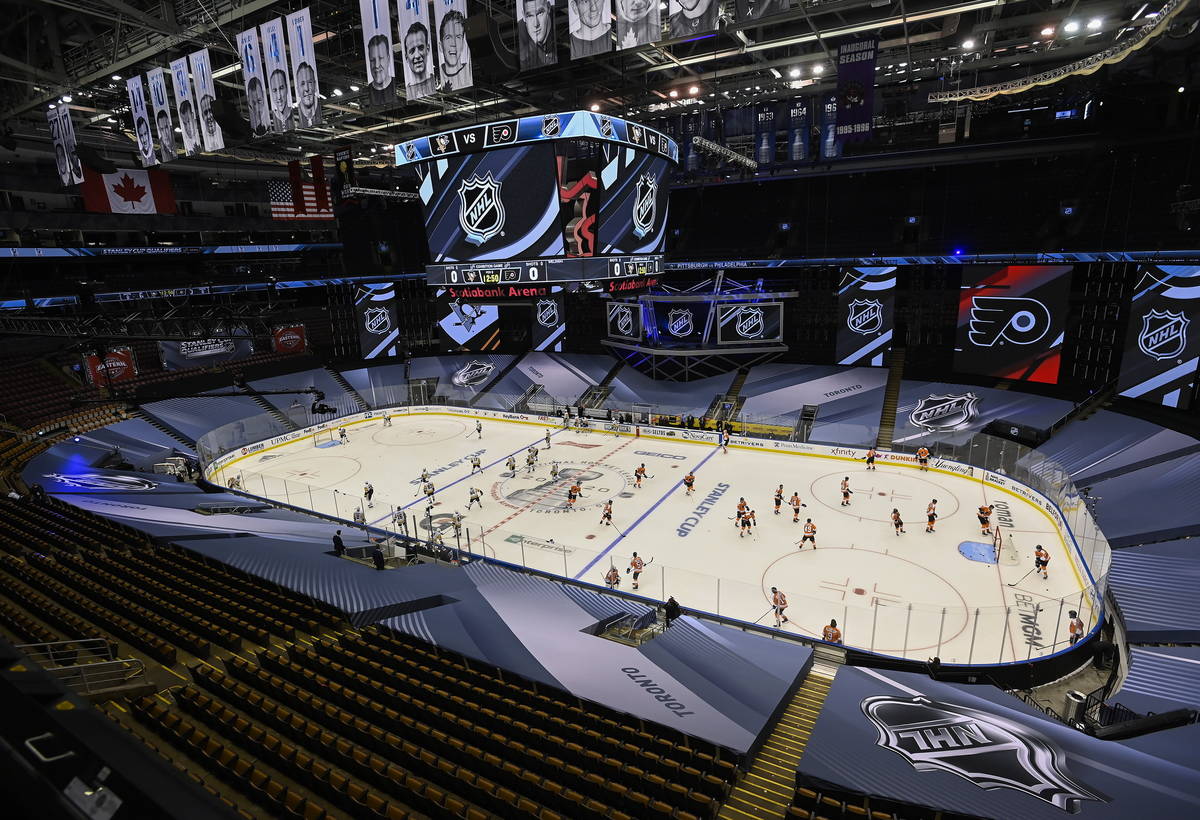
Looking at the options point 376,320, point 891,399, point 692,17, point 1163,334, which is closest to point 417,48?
point 692,17

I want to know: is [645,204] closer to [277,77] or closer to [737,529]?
[277,77]

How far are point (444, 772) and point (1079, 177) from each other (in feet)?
122

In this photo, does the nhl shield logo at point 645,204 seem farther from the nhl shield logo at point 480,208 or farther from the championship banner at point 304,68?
the championship banner at point 304,68

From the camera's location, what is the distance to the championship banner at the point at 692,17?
11172mm

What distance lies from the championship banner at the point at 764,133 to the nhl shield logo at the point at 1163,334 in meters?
15.6

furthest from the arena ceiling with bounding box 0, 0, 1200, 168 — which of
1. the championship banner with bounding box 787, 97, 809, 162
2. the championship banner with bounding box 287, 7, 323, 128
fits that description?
the championship banner with bounding box 287, 7, 323, 128

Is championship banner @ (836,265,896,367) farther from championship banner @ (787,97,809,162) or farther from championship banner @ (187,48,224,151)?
championship banner @ (187,48,224,151)

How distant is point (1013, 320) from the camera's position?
2830cm

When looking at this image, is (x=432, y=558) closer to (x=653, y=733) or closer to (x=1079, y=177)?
(x=653, y=733)

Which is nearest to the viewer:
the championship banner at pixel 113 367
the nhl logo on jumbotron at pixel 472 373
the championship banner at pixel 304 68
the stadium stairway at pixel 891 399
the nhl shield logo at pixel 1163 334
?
the championship banner at pixel 304 68

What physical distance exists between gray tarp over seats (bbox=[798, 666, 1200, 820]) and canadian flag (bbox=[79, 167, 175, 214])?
33067 millimetres

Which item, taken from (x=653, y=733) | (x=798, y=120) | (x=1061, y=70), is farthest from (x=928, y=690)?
(x=798, y=120)

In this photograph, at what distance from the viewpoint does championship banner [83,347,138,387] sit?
32.2 metres

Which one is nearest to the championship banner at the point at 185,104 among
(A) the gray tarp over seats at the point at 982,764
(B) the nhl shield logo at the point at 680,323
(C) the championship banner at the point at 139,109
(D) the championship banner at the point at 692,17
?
(C) the championship banner at the point at 139,109
